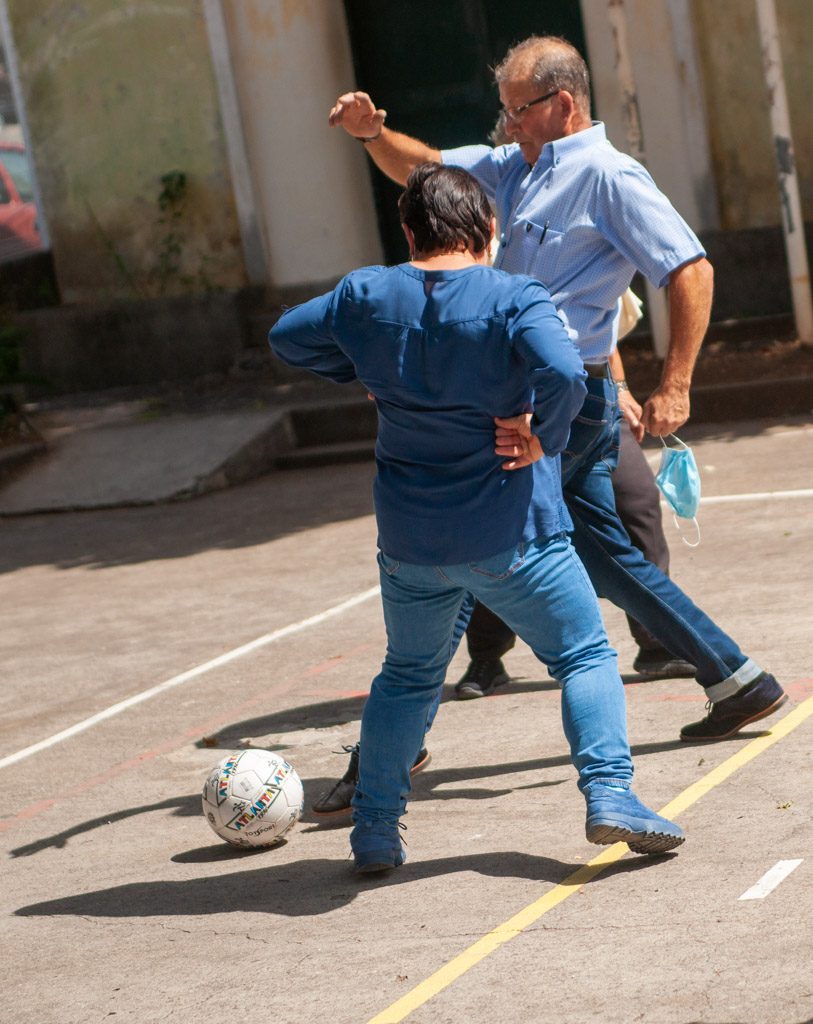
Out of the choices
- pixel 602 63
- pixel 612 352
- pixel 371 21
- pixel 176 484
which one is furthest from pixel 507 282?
pixel 371 21

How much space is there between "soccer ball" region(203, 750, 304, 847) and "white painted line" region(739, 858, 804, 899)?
1.51 m

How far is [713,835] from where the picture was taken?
184 inches

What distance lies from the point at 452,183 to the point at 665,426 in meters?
1.09

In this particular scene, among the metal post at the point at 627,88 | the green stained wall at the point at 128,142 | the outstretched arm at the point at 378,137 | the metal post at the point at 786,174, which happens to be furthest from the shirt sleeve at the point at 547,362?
the green stained wall at the point at 128,142

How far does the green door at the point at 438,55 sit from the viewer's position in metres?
15.0

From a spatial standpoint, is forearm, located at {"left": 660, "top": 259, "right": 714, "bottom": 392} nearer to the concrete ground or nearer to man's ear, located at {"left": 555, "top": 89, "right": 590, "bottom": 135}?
man's ear, located at {"left": 555, "top": 89, "right": 590, "bottom": 135}

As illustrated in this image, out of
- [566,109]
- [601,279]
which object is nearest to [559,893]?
[601,279]

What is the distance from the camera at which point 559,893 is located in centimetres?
443

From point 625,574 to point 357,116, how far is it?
5.95 ft

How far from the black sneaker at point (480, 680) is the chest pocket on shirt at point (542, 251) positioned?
1777mm

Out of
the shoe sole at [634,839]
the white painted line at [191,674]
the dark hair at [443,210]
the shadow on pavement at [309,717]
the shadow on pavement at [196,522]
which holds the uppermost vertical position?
the dark hair at [443,210]

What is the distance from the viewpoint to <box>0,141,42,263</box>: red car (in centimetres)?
1956

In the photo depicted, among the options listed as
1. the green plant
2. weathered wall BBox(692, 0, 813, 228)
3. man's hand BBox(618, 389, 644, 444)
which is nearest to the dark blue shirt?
man's hand BBox(618, 389, 644, 444)

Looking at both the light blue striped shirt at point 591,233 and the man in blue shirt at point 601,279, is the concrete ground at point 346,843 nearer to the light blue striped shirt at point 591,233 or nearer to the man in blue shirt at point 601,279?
the man in blue shirt at point 601,279
